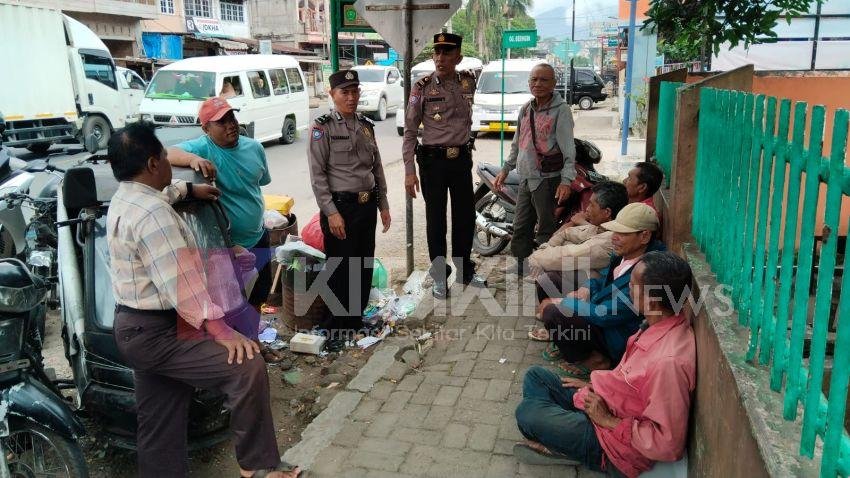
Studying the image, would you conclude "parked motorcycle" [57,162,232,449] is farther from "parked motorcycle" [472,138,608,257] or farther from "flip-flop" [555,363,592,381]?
"parked motorcycle" [472,138,608,257]

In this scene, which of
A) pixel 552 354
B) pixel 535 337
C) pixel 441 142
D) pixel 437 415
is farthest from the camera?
pixel 441 142

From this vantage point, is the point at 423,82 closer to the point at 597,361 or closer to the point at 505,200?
the point at 505,200

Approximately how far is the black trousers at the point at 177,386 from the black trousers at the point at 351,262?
1.79 m

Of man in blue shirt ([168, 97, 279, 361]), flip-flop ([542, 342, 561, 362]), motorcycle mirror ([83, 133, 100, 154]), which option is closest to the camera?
man in blue shirt ([168, 97, 279, 361])

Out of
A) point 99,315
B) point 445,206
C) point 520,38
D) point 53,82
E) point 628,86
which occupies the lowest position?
point 99,315

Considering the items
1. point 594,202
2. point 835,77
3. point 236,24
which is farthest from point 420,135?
point 236,24

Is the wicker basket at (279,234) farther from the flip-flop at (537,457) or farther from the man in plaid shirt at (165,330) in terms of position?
the flip-flop at (537,457)

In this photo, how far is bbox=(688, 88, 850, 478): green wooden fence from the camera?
4.90 feet

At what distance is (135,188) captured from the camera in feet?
8.41

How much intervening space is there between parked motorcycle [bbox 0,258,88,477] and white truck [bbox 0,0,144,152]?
12550 mm

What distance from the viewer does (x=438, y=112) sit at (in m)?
4.95

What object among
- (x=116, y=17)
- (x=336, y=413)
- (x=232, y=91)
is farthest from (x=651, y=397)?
(x=116, y=17)

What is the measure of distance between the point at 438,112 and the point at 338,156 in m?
1.02

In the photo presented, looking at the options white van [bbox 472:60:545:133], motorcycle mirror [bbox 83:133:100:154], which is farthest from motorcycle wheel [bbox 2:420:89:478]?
white van [bbox 472:60:545:133]
